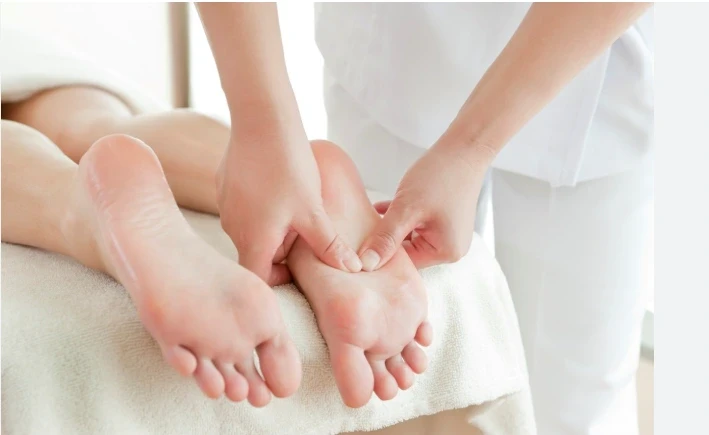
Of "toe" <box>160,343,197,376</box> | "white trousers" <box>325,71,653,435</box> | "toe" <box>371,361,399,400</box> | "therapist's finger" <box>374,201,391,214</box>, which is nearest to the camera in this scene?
"toe" <box>160,343,197,376</box>

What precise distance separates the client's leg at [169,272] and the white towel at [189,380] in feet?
0.16

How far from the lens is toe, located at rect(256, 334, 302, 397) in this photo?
664 mm

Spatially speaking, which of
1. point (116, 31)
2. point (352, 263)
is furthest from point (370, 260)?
point (116, 31)

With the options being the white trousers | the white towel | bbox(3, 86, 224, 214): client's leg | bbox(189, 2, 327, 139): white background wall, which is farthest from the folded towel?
bbox(189, 2, 327, 139): white background wall

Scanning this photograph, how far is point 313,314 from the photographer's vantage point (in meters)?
0.78

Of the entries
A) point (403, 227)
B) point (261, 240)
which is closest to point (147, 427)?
point (261, 240)

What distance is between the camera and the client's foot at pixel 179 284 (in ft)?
2.09

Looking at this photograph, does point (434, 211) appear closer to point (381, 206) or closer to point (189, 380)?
point (381, 206)

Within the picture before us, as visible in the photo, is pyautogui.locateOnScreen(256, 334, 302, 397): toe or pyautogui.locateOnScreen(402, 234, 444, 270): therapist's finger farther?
pyautogui.locateOnScreen(402, 234, 444, 270): therapist's finger

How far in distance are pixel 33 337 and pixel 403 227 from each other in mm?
396

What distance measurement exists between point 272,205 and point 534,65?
34cm

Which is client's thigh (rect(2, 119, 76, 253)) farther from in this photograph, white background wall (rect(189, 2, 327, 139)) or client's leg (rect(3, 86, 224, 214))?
white background wall (rect(189, 2, 327, 139))

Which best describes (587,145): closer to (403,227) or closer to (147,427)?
(403,227)

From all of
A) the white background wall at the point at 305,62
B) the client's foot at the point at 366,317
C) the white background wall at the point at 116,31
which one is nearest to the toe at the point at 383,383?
the client's foot at the point at 366,317
